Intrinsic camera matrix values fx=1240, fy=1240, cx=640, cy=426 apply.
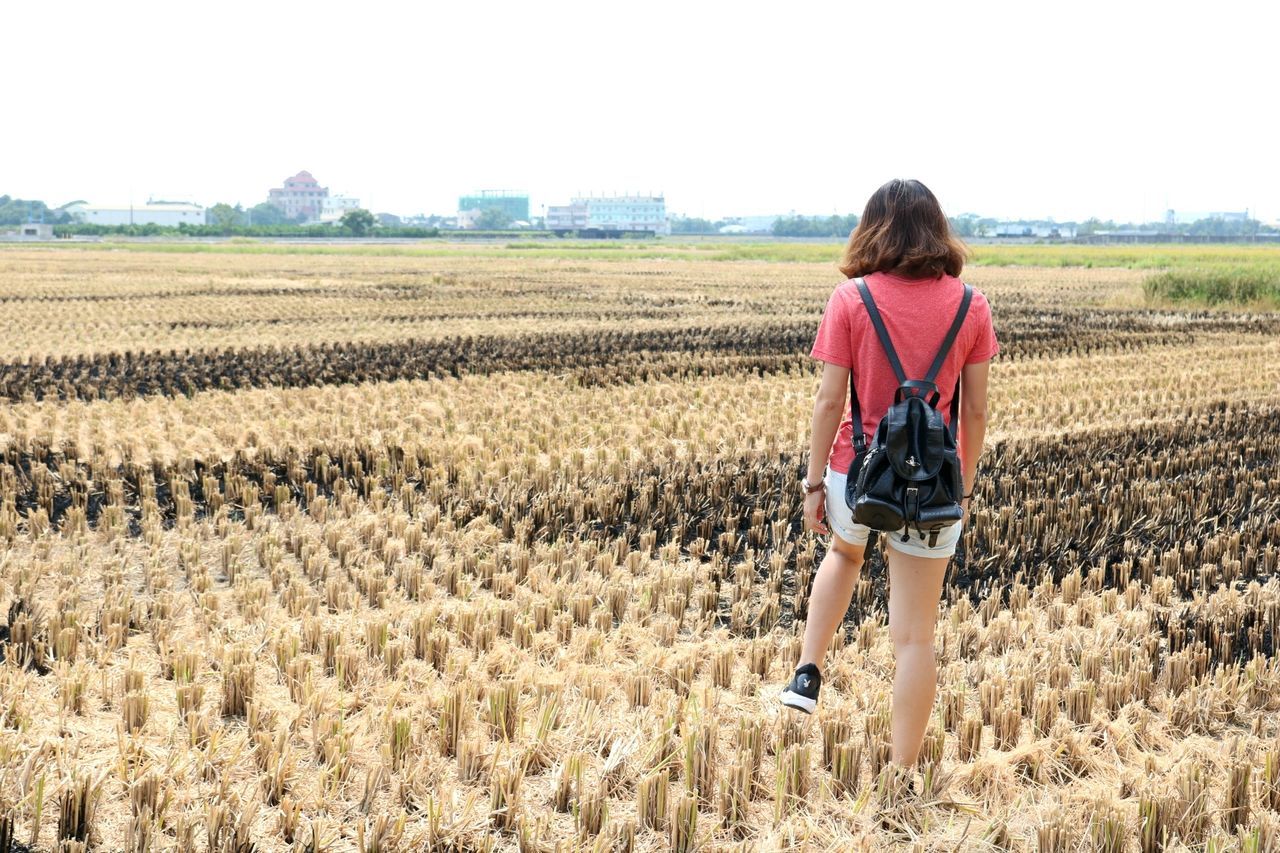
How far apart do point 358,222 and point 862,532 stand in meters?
110

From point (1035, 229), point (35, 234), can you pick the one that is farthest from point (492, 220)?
point (35, 234)

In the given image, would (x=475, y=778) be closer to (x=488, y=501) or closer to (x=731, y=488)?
(x=488, y=501)

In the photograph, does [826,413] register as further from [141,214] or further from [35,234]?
[141,214]

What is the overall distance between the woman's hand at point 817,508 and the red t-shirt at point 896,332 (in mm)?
283

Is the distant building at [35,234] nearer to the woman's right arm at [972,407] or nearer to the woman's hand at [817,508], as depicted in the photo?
the woman's hand at [817,508]

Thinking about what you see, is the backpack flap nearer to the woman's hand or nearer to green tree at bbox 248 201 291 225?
the woman's hand

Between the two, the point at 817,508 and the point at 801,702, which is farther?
the point at 801,702

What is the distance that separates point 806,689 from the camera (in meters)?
3.92

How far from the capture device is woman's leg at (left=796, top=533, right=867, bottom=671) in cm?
375

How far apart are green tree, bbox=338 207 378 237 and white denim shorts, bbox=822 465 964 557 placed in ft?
351

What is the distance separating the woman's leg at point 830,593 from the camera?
375 cm

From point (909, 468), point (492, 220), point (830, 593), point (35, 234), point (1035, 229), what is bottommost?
point (830, 593)

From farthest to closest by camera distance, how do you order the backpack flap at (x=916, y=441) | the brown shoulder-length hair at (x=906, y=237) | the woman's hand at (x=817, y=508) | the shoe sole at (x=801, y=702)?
the shoe sole at (x=801, y=702) → the woman's hand at (x=817, y=508) → the brown shoulder-length hair at (x=906, y=237) → the backpack flap at (x=916, y=441)

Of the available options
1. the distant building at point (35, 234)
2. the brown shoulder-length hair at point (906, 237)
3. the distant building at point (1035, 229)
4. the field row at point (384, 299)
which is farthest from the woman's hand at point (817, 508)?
the distant building at point (1035, 229)
